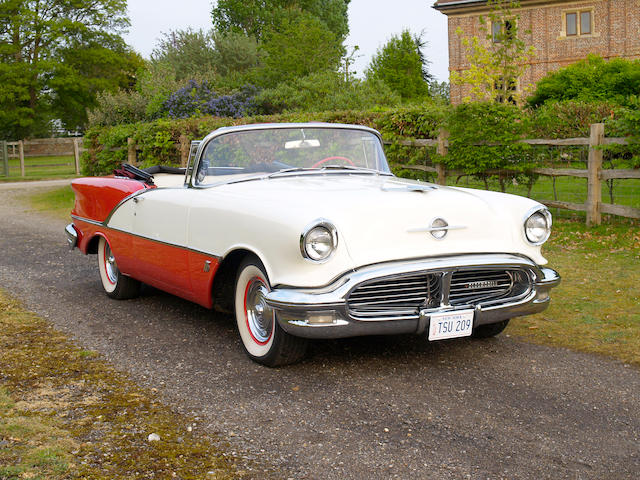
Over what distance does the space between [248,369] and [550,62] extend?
3580 centimetres

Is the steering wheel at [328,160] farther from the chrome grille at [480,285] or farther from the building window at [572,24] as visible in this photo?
the building window at [572,24]

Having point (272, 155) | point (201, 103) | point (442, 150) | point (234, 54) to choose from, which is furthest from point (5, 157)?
point (272, 155)

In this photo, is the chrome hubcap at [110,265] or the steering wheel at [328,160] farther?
the chrome hubcap at [110,265]

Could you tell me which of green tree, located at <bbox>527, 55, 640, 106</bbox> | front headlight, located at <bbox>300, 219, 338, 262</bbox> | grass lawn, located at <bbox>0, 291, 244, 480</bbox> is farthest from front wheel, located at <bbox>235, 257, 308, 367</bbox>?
green tree, located at <bbox>527, 55, 640, 106</bbox>

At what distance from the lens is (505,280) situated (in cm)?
458

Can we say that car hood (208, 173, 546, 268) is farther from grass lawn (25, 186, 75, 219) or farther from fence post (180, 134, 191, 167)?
fence post (180, 134, 191, 167)

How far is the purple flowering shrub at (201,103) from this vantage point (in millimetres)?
20203

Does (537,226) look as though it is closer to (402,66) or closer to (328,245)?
(328,245)

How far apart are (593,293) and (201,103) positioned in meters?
15.5

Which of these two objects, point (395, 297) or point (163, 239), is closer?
point (395, 297)

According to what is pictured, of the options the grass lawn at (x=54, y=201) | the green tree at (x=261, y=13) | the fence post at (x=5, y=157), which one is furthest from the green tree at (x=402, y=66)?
the grass lawn at (x=54, y=201)

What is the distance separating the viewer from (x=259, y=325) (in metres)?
4.68

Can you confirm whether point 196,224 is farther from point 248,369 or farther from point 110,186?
point 110,186

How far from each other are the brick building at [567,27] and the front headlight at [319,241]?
3238 cm
